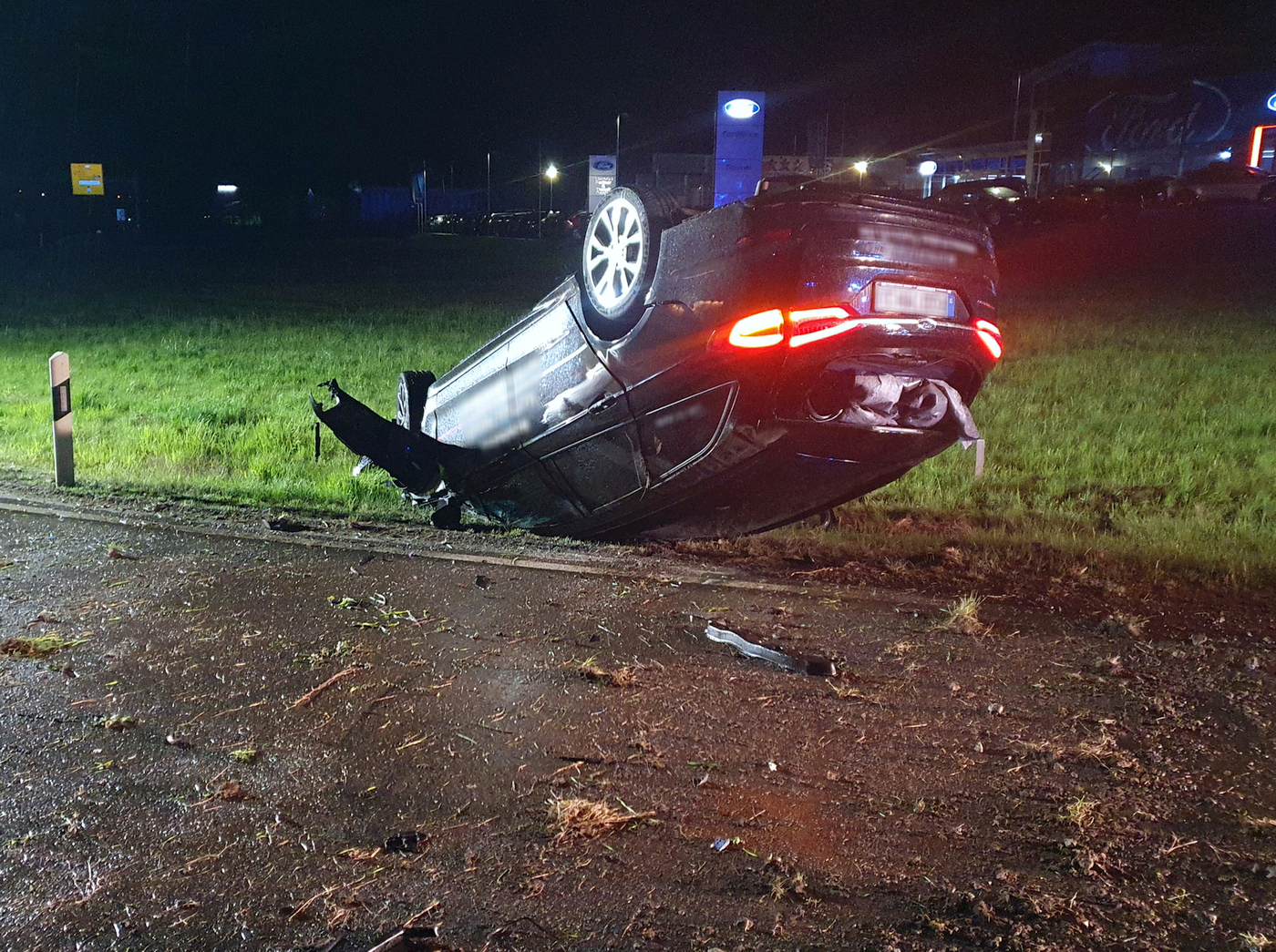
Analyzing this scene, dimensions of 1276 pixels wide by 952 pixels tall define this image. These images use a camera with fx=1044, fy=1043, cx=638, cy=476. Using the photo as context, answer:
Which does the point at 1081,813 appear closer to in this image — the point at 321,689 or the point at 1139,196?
the point at 321,689

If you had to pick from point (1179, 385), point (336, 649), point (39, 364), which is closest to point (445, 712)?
point (336, 649)

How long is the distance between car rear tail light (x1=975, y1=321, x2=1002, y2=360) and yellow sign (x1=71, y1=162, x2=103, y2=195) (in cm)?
5483

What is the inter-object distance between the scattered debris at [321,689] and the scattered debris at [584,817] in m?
1.29

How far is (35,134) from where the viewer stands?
50.5m

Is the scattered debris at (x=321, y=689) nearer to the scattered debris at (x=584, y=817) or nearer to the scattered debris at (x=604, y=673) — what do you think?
the scattered debris at (x=604, y=673)

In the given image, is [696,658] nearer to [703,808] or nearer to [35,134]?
[703,808]

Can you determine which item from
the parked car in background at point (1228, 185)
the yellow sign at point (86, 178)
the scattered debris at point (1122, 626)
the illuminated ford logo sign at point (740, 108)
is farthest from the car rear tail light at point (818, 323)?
the yellow sign at point (86, 178)

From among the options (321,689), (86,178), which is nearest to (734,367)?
(321,689)

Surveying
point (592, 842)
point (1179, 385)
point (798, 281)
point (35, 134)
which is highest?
point (35, 134)

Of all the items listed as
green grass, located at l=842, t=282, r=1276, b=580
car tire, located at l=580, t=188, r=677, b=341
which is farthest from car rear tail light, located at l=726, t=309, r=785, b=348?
green grass, located at l=842, t=282, r=1276, b=580

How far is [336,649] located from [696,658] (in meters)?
1.60

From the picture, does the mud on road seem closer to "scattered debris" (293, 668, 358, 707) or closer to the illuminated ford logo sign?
"scattered debris" (293, 668, 358, 707)

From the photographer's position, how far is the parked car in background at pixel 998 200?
95.8 ft

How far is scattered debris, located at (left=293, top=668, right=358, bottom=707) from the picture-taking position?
4121 millimetres
